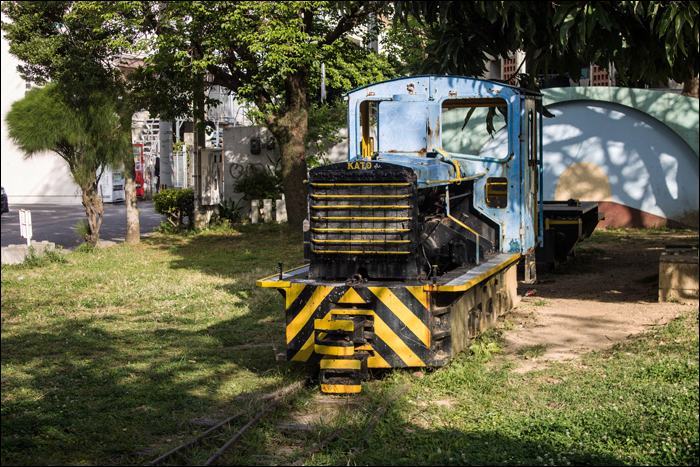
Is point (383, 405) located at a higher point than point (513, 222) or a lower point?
lower

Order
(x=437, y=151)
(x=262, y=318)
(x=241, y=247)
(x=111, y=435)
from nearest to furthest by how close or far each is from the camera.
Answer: (x=111, y=435) < (x=437, y=151) < (x=262, y=318) < (x=241, y=247)

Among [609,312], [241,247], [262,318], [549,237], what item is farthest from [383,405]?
[241,247]

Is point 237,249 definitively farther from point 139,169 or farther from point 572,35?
point 139,169

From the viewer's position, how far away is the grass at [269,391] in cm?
495

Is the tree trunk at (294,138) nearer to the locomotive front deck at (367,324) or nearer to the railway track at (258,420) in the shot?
the locomotive front deck at (367,324)

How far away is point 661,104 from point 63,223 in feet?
58.3

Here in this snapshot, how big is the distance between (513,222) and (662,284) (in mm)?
2783

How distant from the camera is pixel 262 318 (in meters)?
9.44

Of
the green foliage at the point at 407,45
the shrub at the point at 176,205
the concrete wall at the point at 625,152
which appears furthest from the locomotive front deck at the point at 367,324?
the green foliage at the point at 407,45

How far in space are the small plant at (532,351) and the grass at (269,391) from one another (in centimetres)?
27

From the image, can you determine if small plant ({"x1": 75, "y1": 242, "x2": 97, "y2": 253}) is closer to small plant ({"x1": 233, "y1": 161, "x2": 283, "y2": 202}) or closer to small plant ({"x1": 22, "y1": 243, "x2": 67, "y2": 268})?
small plant ({"x1": 22, "y1": 243, "x2": 67, "y2": 268})

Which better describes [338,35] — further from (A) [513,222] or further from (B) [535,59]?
(A) [513,222]

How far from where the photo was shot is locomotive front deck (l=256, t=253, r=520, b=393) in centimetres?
625

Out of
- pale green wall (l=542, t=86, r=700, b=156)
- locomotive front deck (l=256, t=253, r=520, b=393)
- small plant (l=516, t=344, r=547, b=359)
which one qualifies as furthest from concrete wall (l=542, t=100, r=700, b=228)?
locomotive front deck (l=256, t=253, r=520, b=393)
